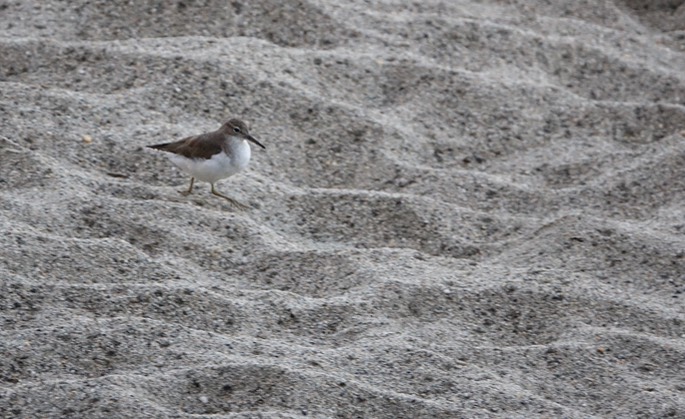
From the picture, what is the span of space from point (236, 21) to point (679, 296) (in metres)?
2.44

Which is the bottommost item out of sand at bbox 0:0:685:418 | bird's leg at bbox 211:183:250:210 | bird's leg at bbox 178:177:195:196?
bird's leg at bbox 178:177:195:196

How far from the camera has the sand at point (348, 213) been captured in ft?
11.5

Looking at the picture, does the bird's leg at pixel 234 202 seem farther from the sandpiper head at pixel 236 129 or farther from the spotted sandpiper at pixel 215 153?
the sandpiper head at pixel 236 129

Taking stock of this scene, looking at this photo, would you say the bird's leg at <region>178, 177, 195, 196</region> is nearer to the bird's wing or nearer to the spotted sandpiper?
the spotted sandpiper

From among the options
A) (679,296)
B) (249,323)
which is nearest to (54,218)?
(249,323)

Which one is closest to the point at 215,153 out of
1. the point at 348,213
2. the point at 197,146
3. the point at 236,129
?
the point at 197,146

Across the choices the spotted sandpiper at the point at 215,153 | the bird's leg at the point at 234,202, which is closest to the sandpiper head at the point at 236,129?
the spotted sandpiper at the point at 215,153

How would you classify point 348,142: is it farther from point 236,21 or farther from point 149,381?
point 149,381

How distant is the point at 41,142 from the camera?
4.55m

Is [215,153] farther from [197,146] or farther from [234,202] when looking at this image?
[234,202]

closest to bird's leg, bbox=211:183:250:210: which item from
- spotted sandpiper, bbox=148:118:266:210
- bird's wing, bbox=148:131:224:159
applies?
spotted sandpiper, bbox=148:118:266:210

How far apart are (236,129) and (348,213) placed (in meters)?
0.54

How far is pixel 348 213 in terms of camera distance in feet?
14.9

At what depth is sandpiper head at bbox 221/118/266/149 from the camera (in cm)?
453
